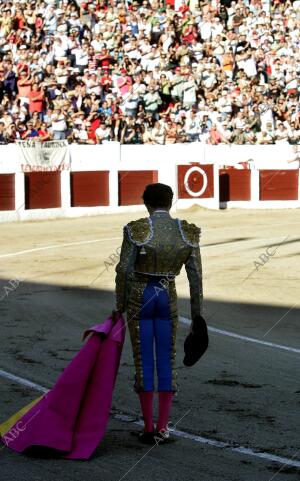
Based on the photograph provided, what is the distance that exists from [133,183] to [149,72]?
240cm

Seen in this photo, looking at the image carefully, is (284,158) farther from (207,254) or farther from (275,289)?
(275,289)

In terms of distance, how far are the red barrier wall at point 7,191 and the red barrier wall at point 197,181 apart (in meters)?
4.09

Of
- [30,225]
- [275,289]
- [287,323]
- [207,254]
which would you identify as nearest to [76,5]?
[30,225]

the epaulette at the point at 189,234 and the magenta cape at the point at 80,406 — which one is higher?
the epaulette at the point at 189,234

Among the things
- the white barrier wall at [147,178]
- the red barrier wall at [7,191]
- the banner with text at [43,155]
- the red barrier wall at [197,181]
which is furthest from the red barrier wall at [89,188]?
the red barrier wall at [197,181]

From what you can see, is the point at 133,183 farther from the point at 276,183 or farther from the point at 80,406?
the point at 80,406

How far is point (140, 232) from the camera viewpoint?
5738 millimetres

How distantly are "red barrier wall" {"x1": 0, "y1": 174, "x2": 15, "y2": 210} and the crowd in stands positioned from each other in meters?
0.75

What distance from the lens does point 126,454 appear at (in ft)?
18.3

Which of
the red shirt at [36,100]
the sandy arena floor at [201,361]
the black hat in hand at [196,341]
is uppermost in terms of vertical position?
the red shirt at [36,100]

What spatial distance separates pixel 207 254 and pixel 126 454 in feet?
34.2

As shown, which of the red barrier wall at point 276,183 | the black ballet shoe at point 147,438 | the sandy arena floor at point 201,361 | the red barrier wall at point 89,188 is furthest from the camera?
the red barrier wall at point 276,183

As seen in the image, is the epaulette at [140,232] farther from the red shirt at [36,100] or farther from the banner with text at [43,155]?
the red shirt at [36,100]

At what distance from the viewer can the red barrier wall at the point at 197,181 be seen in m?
23.5
